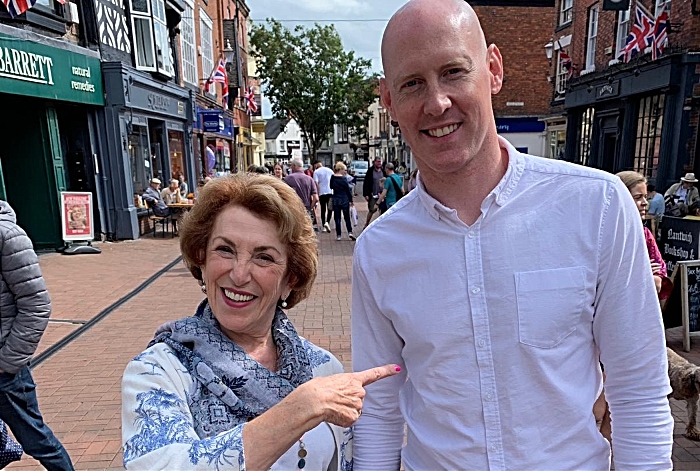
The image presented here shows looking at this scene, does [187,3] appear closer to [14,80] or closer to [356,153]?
[14,80]

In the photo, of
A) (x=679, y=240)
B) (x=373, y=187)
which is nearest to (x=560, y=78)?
(x=373, y=187)

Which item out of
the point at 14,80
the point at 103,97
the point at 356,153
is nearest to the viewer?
the point at 14,80

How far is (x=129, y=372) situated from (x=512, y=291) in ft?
3.34

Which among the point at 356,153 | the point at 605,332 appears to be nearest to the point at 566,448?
the point at 605,332

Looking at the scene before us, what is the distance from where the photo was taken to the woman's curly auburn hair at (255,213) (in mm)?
1469

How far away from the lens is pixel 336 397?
3.72 feet

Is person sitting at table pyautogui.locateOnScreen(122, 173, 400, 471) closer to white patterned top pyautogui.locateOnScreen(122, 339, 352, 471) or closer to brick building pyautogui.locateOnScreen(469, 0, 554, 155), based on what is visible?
white patterned top pyautogui.locateOnScreen(122, 339, 352, 471)

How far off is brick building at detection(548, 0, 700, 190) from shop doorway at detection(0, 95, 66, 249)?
13172 mm

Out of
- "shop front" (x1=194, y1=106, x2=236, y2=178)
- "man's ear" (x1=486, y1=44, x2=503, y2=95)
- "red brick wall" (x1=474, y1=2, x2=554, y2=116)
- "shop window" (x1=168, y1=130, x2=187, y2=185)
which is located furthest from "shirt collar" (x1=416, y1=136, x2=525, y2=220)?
"red brick wall" (x1=474, y1=2, x2=554, y2=116)

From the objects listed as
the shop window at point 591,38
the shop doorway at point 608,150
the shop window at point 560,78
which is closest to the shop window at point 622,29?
the shop window at point 591,38

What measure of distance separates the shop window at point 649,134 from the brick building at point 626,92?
27 millimetres

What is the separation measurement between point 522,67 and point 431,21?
88.3 ft

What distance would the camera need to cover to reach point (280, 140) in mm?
78000

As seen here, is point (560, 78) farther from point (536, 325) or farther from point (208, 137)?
point (536, 325)
